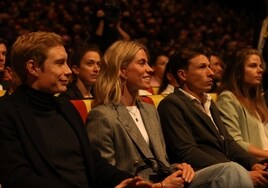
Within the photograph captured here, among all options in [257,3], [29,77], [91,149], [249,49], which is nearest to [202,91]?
[249,49]

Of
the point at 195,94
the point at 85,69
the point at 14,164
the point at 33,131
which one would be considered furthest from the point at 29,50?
the point at 85,69

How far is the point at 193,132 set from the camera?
3070 mm

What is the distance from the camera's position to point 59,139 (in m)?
2.29

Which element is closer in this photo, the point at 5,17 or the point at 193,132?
the point at 193,132

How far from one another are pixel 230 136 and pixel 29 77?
143 cm

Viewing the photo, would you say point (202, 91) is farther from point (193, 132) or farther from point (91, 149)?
point (91, 149)

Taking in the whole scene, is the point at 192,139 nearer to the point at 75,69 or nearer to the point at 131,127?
the point at 131,127

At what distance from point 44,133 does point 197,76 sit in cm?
121

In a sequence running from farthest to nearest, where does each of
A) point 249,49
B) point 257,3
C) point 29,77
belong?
1. point 257,3
2. point 249,49
3. point 29,77

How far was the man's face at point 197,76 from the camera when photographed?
3211mm

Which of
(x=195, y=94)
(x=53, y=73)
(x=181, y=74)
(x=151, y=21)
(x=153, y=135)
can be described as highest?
(x=53, y=73)

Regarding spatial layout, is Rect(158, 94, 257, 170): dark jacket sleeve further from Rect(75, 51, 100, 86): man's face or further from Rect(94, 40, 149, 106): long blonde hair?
Rect(75, 51, 100, 86): man's face

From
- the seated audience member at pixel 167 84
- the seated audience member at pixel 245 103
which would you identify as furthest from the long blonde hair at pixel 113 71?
the seated audience member at pixel 245 103

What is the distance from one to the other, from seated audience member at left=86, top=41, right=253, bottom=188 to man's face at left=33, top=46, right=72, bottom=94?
41 centimetres
